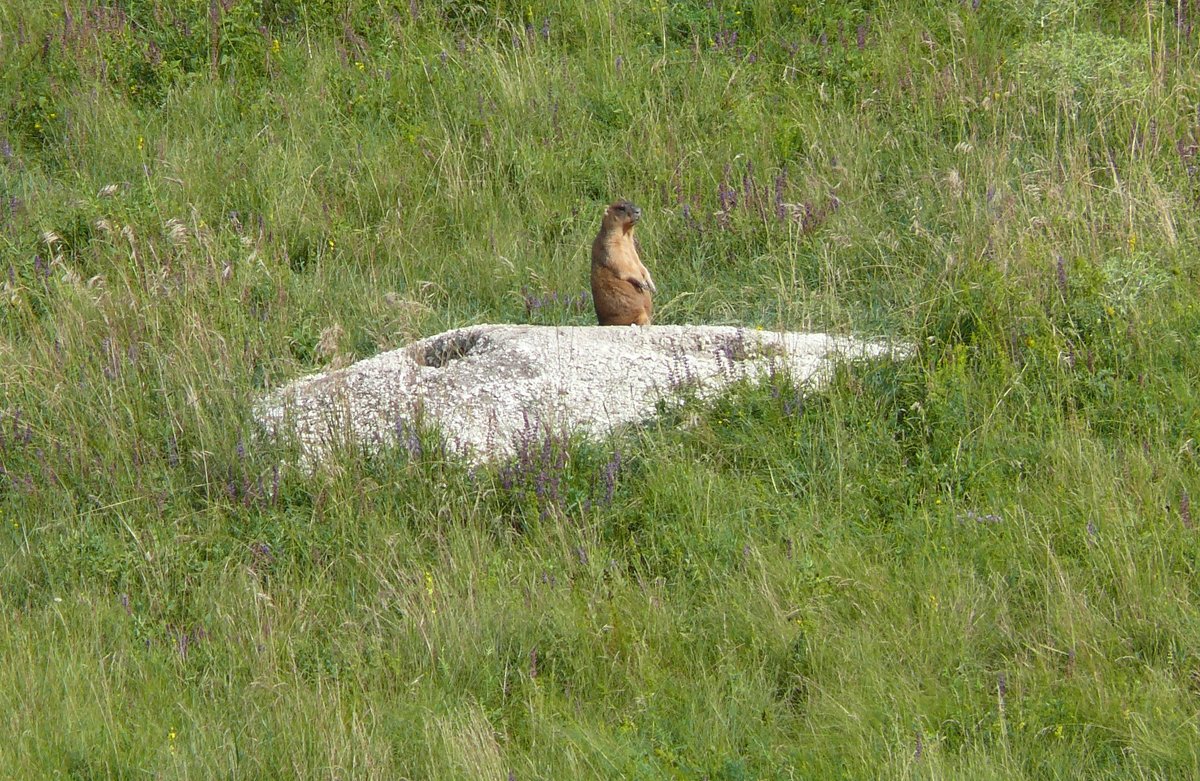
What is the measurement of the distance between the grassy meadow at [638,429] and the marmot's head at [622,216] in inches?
24.7

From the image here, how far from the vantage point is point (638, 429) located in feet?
18.0

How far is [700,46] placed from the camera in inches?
351

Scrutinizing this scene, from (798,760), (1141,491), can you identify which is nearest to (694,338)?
(1141,491)

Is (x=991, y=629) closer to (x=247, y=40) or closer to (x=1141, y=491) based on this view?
(x=1141, y=491)

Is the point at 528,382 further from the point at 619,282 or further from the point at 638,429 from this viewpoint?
the point at 619,282

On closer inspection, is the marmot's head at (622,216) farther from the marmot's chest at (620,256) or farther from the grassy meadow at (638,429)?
A: the grassy meadow at (638,429)

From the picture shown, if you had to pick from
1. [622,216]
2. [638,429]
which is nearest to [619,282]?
[622,216]

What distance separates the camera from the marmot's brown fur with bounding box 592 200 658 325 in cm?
632

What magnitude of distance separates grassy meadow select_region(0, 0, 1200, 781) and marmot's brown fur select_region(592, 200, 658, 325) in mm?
552

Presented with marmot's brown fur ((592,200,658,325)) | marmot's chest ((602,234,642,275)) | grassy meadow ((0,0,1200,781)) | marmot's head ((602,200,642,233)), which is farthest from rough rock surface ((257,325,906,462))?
marmot's head ((602,200,642,233))

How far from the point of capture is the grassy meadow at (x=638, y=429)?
4.01 m

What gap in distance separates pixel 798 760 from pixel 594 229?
14.0 ft

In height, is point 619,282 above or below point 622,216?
below

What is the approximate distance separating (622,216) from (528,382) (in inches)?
45.4
